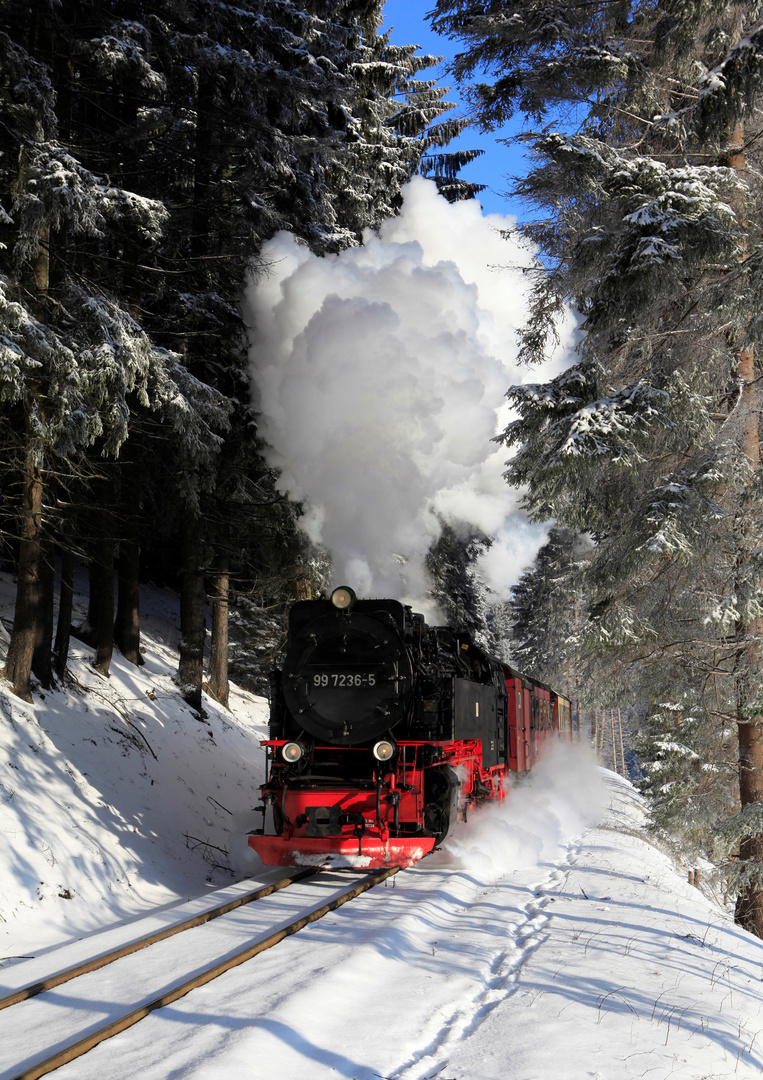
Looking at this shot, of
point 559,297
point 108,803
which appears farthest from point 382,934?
point 559,297

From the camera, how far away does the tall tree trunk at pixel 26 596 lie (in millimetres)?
9797

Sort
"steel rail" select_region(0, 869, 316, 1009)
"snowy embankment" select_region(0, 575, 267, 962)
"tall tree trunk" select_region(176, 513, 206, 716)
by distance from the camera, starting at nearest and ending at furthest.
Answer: "steel rail" select_region(0, 869, 316, 1009) → "snowy embankment" select_region(0, 575, 267, 962) → "tall tree trunk" select_region(176, 513, 206, 716)

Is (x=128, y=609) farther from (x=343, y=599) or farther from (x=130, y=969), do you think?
(x=130, y=969)

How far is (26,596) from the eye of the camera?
9.94m

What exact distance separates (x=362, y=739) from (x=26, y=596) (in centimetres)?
463

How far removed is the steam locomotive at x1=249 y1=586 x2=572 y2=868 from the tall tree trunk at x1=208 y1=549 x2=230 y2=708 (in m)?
7.10

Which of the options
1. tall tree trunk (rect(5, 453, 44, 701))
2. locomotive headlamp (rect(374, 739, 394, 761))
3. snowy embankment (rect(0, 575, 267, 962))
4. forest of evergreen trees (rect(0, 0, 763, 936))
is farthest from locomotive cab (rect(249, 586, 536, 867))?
tall tree trunk (rect(5, 453, 44, 701))

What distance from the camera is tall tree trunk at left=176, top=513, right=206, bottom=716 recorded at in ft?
48.5

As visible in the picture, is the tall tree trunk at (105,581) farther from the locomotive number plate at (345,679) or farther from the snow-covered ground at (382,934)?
the locomotive number plate at (345,679)

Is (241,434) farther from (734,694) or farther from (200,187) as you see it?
(734,694)

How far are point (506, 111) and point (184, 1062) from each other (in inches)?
438

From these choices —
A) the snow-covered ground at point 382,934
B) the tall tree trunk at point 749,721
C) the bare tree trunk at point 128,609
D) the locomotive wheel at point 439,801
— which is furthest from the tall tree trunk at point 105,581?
the tall tree trunk at point 749,721

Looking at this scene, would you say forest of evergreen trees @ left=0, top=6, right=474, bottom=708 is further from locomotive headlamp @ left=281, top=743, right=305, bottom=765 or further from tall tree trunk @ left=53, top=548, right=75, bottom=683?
locomotive headlamp @ left=281, top=743, right=305, bottom=765

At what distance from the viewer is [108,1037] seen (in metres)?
4.19
